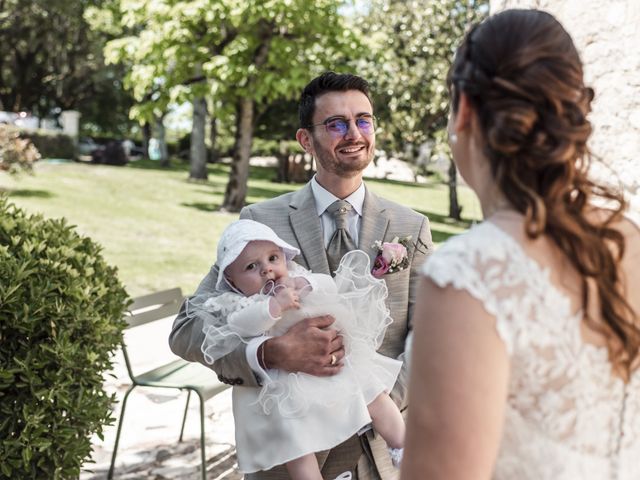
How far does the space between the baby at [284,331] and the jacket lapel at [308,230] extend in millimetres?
125

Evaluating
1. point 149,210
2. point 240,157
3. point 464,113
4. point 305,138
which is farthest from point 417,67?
point 464,113

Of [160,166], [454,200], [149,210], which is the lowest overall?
[160,166]

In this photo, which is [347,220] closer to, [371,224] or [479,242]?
[371,224]

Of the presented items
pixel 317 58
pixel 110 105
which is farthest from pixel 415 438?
pixel 110 105

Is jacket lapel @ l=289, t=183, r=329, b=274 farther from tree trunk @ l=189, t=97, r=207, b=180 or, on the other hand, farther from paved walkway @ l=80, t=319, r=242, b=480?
tree trunk @ l=189, t=97, r=207, b=180

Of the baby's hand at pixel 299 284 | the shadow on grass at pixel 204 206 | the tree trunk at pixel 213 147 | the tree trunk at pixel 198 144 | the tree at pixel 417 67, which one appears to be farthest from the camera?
the tree trunk at pixel 213 147

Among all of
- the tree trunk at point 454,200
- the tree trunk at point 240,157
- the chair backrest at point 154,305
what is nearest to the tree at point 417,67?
the tree trunk at point 454,200

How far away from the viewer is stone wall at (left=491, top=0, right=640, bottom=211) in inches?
136

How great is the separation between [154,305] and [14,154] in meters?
13.9

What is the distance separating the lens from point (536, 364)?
4.94 ft

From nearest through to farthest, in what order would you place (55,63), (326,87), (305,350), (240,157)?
1. (305,350)
2. (326,87)
3. (240,157)
4. (55,63)

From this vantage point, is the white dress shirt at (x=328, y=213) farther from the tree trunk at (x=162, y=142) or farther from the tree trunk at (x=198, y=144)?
the tree trunk at (x=162, y=142)

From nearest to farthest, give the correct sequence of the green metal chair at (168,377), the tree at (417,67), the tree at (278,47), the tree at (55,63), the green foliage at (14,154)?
the green metal chair at (168,377)
the tree at (278,47)
the green foliage at (14,154)
the tree at (417,67)
the tree at (55,63)

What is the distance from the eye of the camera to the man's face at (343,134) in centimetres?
329
